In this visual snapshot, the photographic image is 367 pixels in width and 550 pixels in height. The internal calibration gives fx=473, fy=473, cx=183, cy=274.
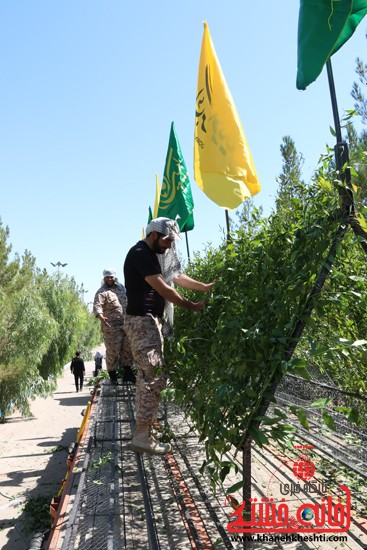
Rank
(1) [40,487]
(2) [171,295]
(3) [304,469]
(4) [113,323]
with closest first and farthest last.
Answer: (2) [171,295] → (3) [304,469] → (4) [113,323] → (1) [40,487]

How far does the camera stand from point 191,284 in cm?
308

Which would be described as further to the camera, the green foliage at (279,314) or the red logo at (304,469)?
the red logo at (304,469)

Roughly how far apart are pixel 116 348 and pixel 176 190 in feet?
10.6

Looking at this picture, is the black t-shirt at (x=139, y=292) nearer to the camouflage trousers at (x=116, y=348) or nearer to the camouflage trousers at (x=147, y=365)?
the camouflage trousers at (x=147, y=365)

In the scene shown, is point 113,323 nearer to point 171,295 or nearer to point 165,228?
point 165,228

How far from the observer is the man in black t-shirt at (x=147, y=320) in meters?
3.22

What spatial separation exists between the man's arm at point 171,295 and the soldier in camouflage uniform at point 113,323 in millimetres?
2962

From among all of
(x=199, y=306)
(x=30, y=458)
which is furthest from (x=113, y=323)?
(x=30, y=458)

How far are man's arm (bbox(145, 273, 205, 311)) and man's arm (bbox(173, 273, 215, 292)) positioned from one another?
87 mm

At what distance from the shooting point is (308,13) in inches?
99.7

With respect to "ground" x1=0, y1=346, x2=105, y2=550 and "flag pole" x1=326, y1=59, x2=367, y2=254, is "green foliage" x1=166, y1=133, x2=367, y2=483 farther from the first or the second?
"ground" x1=0, y1=346, x2=105, y2=550

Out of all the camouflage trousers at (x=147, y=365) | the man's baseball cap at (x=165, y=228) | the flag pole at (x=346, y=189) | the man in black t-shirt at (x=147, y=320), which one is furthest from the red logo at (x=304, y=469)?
the flag pole at (x=346, y=189)

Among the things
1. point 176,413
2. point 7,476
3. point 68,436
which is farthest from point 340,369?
point 68,436

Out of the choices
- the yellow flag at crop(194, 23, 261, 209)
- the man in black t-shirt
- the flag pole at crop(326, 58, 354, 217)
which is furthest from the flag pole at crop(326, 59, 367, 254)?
the yellow flag at crop(194, 23, 261, 209)
